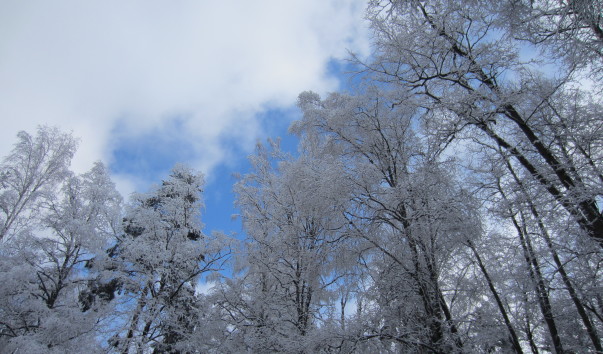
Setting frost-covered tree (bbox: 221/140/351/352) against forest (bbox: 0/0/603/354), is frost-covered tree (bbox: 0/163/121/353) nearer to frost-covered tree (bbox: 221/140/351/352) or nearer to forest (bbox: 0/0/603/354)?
forest (bbox: 0/0/603/354)

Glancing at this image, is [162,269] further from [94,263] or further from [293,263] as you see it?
[293,263]

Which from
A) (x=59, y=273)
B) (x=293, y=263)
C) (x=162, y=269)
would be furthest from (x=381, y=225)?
(x=59, y=273)

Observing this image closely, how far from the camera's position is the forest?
14.3 ft

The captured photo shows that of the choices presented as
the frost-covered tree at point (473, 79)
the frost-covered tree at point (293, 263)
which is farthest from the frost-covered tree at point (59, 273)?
the frost-covered tree at point (473, 79)

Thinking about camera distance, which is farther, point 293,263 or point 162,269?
point 162,269

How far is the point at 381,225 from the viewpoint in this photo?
5.68 m

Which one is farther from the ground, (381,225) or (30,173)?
(30,173)

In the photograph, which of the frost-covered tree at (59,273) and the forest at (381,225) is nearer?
the forest at (381,225)

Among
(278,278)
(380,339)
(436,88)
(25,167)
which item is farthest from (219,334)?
(25,167)

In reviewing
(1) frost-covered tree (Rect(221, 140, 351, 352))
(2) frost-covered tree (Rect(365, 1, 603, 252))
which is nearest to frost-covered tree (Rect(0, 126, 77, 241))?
(1) frost-covered tree (Rect(221, 140, 351, 352))

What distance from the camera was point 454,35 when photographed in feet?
15.2

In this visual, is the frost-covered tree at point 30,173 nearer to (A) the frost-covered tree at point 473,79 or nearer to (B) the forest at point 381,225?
(B) the forest at point 381,225

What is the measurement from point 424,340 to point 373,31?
4664mm

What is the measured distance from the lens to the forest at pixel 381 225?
171 inches
